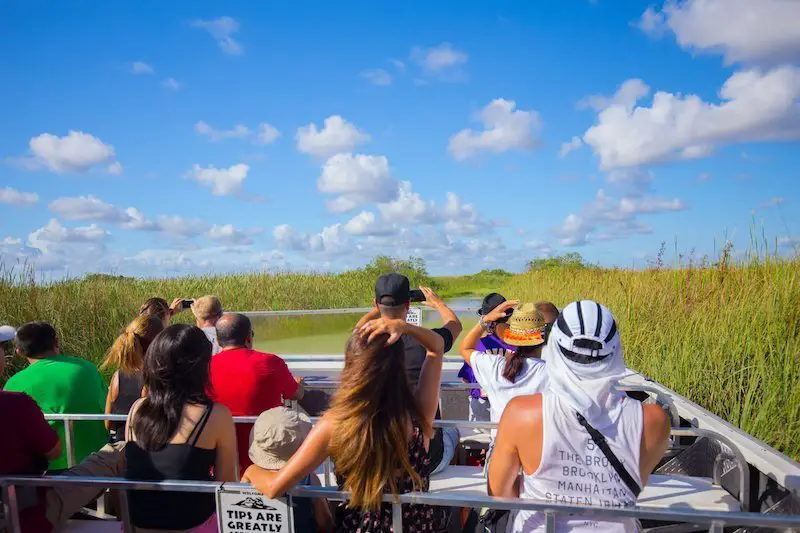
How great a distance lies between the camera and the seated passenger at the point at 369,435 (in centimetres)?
188

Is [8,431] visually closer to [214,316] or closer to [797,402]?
[214,316]

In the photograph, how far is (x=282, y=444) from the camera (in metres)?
2.07

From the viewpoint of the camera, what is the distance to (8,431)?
2393 millimetres

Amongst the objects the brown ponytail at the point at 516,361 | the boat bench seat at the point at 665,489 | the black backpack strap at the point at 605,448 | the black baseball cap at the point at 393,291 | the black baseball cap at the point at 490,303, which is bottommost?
the boat bench seat at the point at 665,489

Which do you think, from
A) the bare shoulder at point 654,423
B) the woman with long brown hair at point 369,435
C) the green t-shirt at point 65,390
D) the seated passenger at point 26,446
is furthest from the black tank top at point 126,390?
the bare shoulder at point 654,423

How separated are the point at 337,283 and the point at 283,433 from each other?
15.2m

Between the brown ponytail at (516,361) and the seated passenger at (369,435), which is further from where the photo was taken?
the brown ponytail at (516,361)

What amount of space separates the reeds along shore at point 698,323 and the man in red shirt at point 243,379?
3694 mm

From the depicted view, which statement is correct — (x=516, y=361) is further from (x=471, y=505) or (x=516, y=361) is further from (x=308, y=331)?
(x=308, y=331)

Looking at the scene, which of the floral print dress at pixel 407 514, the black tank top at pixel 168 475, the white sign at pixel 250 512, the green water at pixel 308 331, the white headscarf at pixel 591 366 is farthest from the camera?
the green water at pixel 308 331

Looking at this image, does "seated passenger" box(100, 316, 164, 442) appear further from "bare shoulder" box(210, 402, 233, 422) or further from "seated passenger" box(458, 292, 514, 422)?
"seated passenger" box(458, 292, 514, 422)

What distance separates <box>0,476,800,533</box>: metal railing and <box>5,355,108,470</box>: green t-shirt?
1.31 meters

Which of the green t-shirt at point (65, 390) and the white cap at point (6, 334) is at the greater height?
the white cap at point (6, 334)

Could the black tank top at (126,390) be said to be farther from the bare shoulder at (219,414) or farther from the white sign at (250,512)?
the white sign at (250,512)
